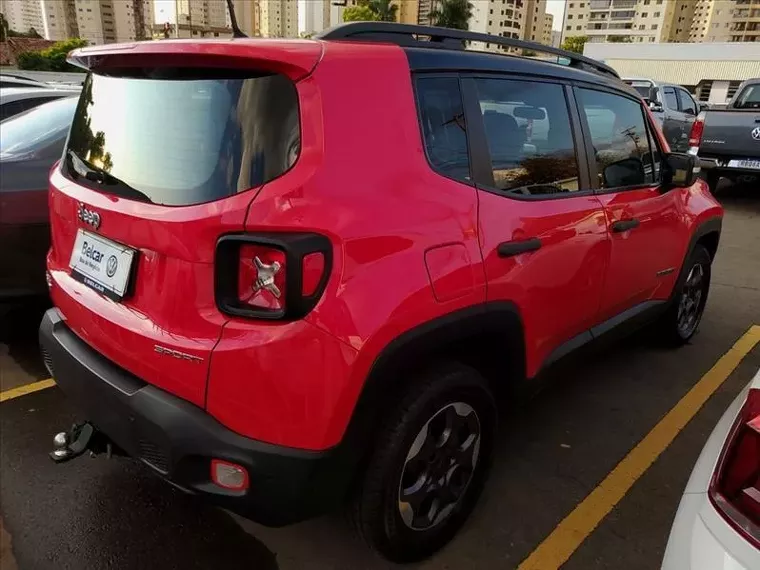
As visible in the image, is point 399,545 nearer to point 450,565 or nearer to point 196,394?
point 450,565

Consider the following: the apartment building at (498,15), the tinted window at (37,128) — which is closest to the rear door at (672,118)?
the tinted window at (37,128)

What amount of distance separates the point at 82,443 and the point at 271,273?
113cm

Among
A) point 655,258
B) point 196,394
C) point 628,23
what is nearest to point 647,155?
point 655,258

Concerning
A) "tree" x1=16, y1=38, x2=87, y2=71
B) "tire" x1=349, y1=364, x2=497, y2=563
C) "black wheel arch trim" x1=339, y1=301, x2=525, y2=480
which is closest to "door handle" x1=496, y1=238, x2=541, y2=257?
"black wheel arch trim" x1=339, y1=301, x2=525, y2=480

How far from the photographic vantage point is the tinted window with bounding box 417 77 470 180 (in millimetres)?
2016

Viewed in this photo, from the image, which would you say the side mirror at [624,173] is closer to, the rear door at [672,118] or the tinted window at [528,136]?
the tinted window at [528,136]

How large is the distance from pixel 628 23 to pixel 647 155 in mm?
136753

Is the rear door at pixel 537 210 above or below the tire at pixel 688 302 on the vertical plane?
above

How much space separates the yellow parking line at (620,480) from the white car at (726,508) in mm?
969

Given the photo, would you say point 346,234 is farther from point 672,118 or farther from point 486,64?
point 672,118

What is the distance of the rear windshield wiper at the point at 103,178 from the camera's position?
1.94 meters

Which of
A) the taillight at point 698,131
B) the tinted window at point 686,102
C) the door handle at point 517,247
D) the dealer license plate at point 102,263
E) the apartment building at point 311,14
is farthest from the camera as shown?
the apartment building at point 311,14

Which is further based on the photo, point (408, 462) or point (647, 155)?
point (647, 155)

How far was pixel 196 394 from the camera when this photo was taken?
1753 mm
